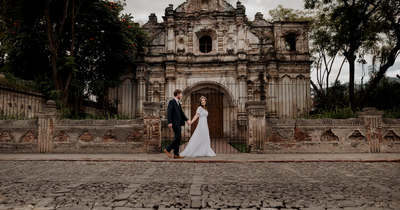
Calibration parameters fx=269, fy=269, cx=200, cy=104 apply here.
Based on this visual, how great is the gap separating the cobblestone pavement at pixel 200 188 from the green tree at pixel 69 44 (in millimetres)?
8082

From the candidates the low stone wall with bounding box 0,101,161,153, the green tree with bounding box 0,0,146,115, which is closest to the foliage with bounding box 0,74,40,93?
the green tree with bounding box 0,0,146,115

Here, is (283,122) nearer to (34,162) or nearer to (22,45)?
(34,162)

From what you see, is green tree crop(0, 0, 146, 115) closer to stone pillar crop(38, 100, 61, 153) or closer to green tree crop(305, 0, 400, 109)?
stone pillar crop(38, 100, 61, 153)

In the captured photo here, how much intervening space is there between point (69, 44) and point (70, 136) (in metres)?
7.27

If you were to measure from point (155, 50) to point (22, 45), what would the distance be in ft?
26.8

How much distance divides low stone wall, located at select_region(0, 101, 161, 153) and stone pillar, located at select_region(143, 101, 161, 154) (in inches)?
7.6

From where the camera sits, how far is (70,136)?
369 inches

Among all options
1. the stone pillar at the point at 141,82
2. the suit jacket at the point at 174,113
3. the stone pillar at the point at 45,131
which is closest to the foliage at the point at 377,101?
the suit jacket at the point at 174,113

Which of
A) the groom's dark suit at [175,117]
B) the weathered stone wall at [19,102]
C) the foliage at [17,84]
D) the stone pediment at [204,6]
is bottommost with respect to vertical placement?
the groom's dark suit at [175,117]

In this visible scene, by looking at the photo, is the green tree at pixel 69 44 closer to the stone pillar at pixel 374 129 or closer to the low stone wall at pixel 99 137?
the low stone wall at pixel 99 137

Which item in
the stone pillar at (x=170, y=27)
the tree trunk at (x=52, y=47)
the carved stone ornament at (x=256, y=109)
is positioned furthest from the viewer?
the stone pillar at (x=170, y=27)

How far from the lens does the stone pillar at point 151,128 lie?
8938 millimetres

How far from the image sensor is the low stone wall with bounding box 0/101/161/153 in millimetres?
9242

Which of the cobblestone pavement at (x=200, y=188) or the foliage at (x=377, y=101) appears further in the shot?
the foliage at (x=377, y=101)
